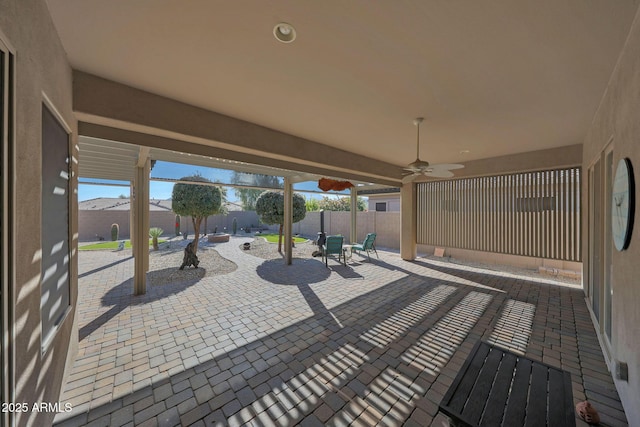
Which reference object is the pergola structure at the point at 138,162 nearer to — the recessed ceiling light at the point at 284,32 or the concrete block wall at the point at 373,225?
the recessed ceiling light at the point at 284,32

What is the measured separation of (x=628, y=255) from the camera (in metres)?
1.81

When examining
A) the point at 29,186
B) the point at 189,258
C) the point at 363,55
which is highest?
the point at 363,55

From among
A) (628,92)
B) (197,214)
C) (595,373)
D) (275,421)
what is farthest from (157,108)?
(197,214)

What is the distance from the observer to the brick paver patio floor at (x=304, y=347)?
6.32ft

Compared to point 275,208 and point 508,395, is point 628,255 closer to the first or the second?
point 508,395

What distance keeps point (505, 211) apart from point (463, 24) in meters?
5.79

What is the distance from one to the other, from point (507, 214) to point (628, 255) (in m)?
4.79

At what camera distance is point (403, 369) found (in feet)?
7.84

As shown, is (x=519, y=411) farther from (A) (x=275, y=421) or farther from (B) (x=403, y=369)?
(A) (x=275, y=421)

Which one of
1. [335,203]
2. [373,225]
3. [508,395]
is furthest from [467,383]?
[335,203]

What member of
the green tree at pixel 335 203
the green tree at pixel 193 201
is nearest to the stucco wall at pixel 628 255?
the green tree at pixel 193 201

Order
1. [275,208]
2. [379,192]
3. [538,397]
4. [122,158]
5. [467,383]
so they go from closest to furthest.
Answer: [538,397], [467,383], [122,158], [275,208], [379,192]

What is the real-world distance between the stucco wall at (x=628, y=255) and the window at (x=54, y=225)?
12.7ft

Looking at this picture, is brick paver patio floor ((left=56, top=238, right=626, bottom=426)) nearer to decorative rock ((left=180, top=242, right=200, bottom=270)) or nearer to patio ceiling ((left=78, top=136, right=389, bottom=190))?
decorative rock ((left=180, top=242, right=200, bottom=270))
